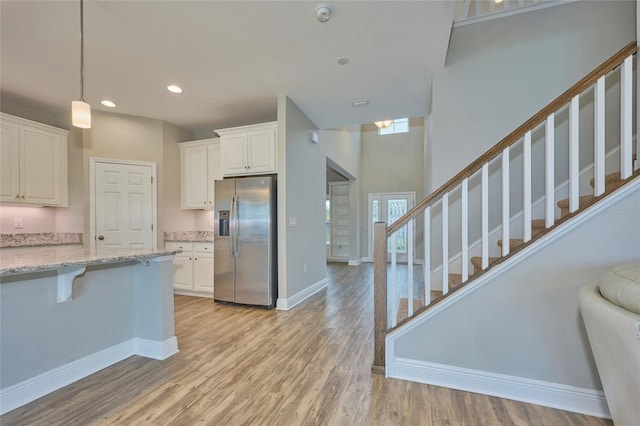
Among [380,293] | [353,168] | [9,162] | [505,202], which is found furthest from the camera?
[353,168]

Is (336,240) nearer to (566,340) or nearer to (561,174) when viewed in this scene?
(561,174)

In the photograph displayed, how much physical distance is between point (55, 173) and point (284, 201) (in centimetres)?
318

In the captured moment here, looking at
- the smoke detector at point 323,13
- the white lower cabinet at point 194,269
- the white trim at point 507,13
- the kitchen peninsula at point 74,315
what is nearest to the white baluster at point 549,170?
the smoke detector at point 323,13

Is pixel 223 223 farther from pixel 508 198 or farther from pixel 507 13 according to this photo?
pixel 507 13

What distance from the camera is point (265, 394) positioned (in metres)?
1.93

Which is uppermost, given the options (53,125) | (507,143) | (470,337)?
(53,125)

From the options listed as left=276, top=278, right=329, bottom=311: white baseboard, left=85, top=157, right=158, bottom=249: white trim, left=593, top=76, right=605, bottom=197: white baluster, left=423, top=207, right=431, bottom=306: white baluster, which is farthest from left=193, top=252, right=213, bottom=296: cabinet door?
left=593, top=76, right=605, bottom=197: white baluster

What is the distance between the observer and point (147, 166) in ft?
14.4

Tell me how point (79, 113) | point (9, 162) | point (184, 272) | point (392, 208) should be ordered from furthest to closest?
point (392, 208)
point (184, 272)
point (9, 162)
point (79, 113)

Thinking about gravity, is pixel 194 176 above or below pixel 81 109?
below

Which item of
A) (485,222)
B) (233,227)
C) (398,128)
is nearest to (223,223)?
(233,227)

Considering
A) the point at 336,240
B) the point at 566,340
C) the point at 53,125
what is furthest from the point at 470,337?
the point at 336,240

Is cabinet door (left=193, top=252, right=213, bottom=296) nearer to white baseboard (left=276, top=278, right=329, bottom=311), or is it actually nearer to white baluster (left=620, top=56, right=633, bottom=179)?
white baseboard (left=276, top=278, right=329, bottom=311)

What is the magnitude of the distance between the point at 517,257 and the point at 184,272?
4319 millimetres
